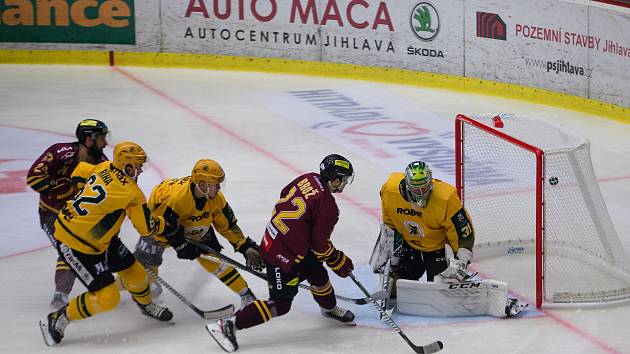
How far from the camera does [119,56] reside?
13.3 m

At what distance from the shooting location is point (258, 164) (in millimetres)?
9320

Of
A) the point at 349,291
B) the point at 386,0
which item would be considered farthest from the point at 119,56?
the point at 349,291

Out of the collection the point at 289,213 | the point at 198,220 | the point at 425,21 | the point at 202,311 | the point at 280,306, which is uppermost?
the point at 425,21

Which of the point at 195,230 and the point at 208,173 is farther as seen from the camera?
the point at 195,230

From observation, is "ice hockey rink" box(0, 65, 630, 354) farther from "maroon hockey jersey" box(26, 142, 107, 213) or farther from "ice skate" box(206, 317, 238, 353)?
"maroon hockey jersey" box(26, 142, 107, 213)

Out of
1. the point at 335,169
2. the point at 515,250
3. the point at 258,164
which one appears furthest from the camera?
the point at 258,164

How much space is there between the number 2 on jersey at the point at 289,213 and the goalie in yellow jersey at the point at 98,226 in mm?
575

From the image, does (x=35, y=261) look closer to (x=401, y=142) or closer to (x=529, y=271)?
(x=529, y=271)

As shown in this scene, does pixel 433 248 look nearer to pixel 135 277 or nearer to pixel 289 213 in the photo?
pixel 289 213

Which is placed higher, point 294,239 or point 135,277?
point 294,239

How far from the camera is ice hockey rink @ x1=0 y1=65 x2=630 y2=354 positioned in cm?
570

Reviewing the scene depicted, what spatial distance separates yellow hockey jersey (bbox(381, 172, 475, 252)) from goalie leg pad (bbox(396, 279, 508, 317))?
23 cm

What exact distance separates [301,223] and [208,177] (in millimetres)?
546

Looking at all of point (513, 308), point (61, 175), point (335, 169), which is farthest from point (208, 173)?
point (513, 308)
